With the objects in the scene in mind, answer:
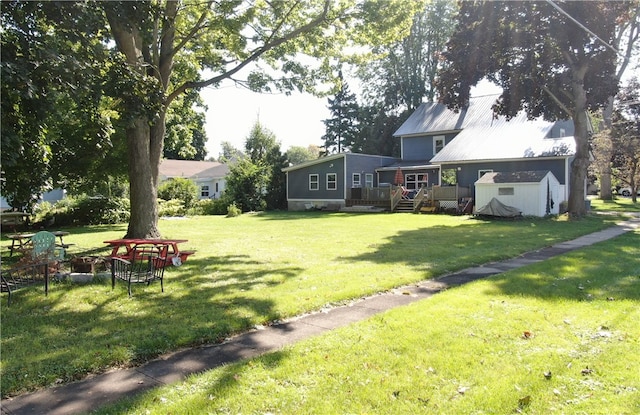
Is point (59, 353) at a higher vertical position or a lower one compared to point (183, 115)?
lower

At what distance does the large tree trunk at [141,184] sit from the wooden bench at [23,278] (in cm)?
443

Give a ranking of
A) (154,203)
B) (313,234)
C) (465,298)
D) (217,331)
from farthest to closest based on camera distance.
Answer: (313,234)
(154,203)
(465,298)
(217,331)

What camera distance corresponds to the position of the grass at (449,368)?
357cm

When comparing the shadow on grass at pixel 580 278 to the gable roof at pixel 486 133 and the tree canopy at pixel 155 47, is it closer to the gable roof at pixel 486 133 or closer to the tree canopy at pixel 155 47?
the tree canopy at pixel 155 47

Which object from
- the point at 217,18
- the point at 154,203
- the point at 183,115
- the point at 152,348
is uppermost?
the point at 217,18

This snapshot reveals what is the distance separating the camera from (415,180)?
3550cm

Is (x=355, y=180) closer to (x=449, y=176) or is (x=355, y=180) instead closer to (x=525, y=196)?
(x=449, y=176)

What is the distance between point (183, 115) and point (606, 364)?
1933 centimetres

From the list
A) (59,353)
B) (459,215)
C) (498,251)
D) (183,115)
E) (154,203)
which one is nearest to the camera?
(59,353)

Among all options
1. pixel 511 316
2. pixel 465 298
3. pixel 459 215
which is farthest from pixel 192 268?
pixel 459 215

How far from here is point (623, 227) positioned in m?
18.8

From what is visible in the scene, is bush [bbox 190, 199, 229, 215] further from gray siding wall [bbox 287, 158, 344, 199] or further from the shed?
the shed

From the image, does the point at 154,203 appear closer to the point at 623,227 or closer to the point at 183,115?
the point at 183,115

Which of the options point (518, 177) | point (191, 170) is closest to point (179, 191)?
point (191, 170)
